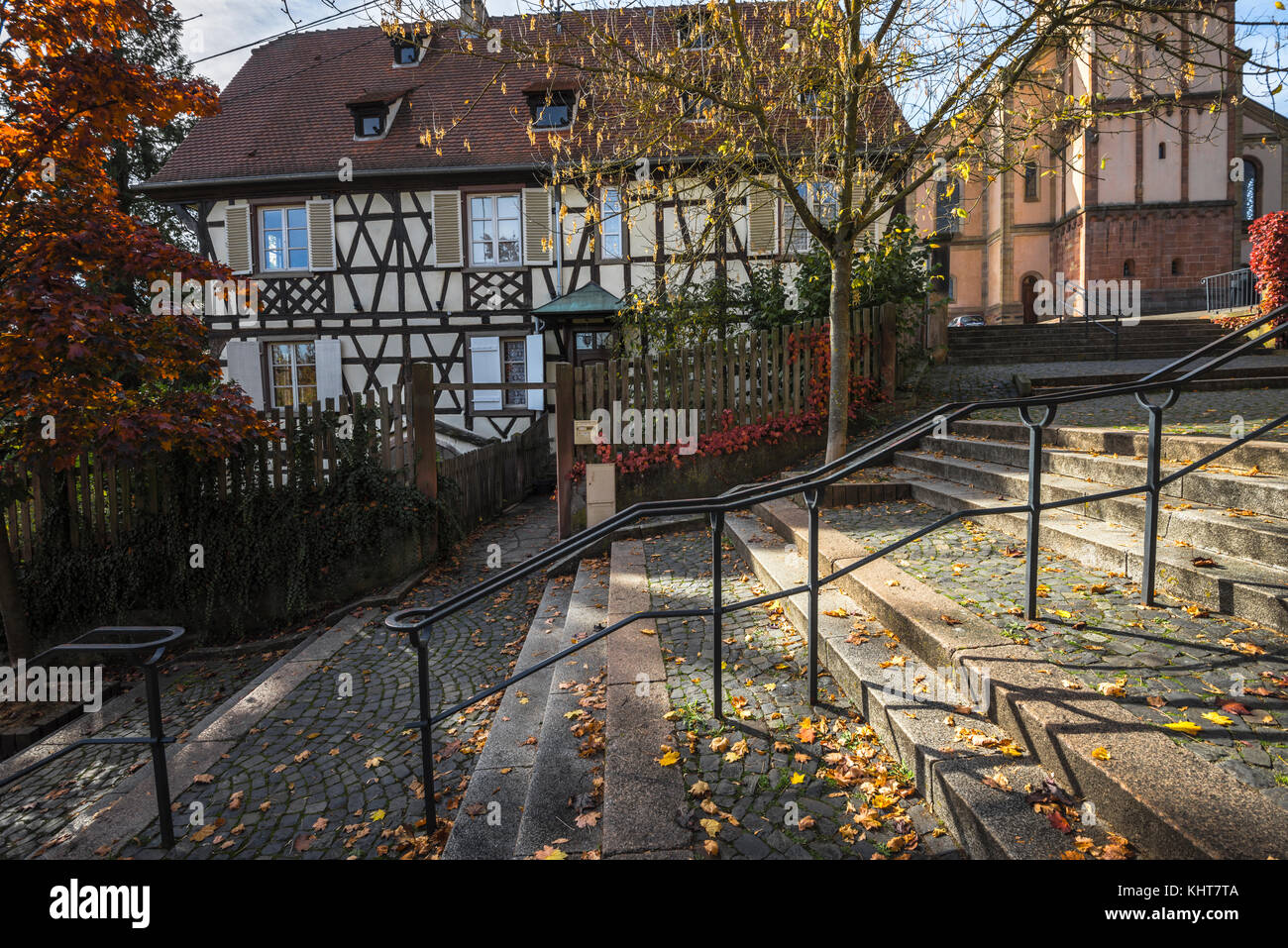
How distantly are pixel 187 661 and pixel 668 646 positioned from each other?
187 inches

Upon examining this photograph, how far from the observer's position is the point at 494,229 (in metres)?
14.0

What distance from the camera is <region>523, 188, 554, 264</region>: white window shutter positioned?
1380 centimetres

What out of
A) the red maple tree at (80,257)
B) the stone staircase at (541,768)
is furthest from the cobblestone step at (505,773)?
the red maple tree at (80,257)

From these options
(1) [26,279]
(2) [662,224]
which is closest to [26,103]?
(1) [26,279]

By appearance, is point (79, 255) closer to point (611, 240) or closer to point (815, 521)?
point (815, 521)

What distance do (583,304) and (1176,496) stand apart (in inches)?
414

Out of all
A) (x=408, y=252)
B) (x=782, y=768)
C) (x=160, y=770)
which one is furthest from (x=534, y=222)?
(x=782, y=768)

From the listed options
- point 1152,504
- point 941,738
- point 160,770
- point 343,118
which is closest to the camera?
point 941,738

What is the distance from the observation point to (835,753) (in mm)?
2623

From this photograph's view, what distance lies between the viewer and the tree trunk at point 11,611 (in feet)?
19.7

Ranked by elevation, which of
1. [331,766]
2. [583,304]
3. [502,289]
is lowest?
[331,766]

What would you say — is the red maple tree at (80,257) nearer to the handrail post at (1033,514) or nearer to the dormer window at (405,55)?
the handrail post at (1033,514)

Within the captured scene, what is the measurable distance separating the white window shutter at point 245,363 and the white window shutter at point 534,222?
20.1ft

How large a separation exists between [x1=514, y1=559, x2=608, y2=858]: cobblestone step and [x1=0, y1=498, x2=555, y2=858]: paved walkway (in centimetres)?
45
